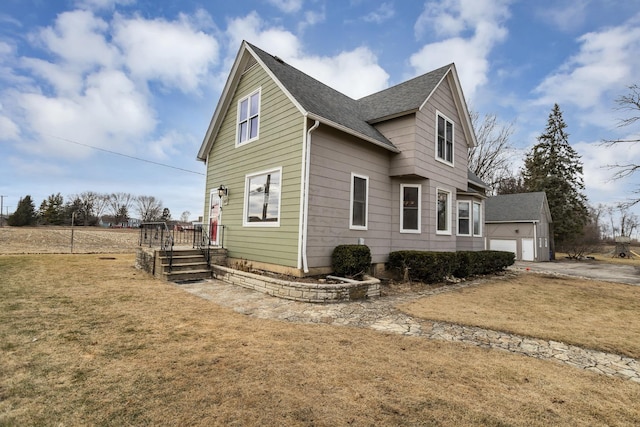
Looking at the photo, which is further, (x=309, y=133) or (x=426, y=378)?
(x=309, y=133)

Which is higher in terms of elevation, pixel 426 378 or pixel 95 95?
pixel 95 95

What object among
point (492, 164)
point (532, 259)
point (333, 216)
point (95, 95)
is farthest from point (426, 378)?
point (492, 164)

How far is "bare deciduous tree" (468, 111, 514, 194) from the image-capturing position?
25688mm

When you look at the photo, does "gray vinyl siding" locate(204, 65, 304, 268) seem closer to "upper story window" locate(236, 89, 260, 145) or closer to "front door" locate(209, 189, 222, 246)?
"upper story window" locate(236, 89, 260, 145)

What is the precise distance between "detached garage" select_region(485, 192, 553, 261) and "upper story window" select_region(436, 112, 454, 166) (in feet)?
50.2

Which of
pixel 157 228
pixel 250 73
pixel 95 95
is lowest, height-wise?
pixel 157 228

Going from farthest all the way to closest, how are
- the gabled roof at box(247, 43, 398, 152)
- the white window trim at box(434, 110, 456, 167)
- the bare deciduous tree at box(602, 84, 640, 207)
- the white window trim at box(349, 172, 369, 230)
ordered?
the bare deciduous tree at box(602, 84, 640, 207)
the white window trim at box(434, 110, 456, 167)
the white window trim at box(349, 172, 369, 230)
the gabled roof at box(247, 43, 398, 152)

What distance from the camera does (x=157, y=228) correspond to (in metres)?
10.9

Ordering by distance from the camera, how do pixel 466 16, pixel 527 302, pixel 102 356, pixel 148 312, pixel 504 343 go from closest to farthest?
pixel 102 356 → pixel 504 343 → pixel 148 312 → pixel 527 302 → pixel 466 16

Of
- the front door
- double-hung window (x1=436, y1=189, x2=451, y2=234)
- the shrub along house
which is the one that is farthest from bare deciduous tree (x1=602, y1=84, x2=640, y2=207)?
the front door

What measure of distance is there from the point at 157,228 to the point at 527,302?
1190 centimetres

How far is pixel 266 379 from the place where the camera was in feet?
9.66

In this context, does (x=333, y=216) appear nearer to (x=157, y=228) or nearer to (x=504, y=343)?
(x=504, y=343)

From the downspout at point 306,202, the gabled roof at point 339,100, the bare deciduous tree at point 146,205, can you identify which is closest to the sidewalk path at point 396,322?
the downspout at point 306,202
